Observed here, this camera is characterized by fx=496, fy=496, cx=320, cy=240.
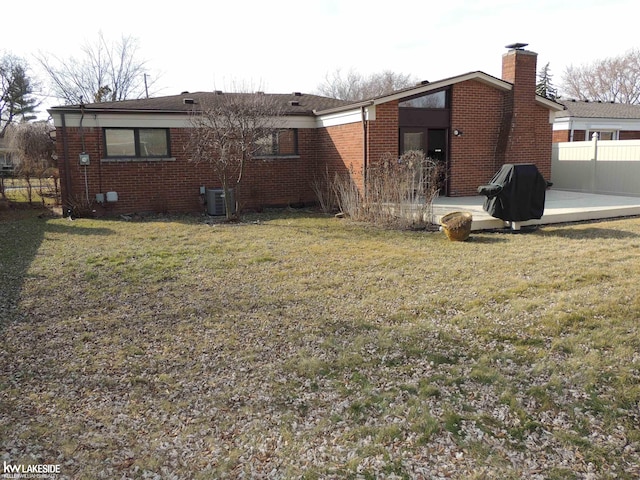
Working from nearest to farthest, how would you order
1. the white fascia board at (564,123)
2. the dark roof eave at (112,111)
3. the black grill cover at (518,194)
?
the black grill cover at (518,194)
the dark roof eave at (112,111)
the white fascia board at (564,123)

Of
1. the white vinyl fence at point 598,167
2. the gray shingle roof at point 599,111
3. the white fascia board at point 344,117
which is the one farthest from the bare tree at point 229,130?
the gray shingle roof at point 599,111

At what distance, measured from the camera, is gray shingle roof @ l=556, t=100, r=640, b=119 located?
824 inches

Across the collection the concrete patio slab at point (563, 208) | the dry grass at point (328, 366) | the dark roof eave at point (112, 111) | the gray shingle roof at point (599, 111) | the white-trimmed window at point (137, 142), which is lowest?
the dry grass at point (328, 366)

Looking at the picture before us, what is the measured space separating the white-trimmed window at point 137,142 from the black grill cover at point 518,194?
28.7 ft

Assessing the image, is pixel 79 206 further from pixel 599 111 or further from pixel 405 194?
→ pixel 599 111

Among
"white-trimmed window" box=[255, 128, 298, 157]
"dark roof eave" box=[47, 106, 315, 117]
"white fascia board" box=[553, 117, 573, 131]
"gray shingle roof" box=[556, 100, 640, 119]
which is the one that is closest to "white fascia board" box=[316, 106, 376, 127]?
"white-trimmed window" box=[255, 128, 298, 157]

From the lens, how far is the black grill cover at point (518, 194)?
934 cm

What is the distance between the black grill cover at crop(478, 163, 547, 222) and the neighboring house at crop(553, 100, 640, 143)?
42.3ft

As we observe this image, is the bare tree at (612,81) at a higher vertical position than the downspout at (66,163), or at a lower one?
higher

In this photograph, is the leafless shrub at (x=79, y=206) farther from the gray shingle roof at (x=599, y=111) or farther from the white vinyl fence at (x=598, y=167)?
the gray shingle roof at (x=599, y=111)

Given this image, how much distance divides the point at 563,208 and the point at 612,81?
134 ft

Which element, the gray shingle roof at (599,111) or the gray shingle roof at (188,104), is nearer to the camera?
the gray shingle roof at (188,104)

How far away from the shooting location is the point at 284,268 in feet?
23.7

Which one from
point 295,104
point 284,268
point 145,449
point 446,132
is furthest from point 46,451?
point 295,104
